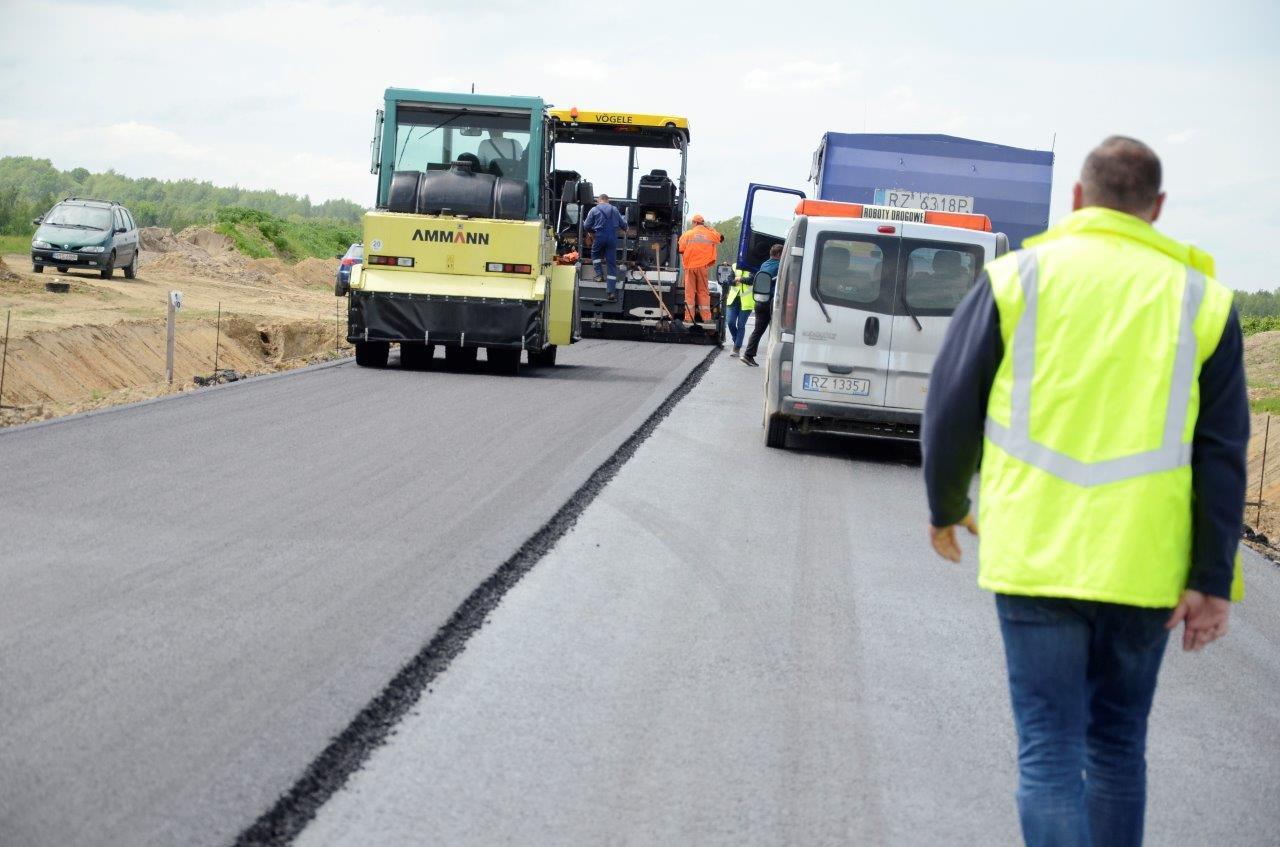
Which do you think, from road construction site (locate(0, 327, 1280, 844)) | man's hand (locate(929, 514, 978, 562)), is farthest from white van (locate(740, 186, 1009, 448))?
man's hand (locate(929, 514, 978, 562))

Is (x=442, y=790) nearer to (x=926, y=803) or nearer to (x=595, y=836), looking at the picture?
(x=595, y=836)

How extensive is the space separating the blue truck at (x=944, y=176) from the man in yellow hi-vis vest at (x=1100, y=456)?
60.9 ft

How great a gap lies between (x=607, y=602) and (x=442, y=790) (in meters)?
2.63

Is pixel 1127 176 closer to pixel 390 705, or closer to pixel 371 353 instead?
pixel 390 705

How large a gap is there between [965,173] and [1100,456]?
19.2 metres

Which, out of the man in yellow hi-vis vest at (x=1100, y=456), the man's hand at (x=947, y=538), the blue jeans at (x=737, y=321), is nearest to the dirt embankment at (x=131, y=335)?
the blue jeans at (x=737, y=321)

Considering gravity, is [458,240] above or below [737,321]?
above

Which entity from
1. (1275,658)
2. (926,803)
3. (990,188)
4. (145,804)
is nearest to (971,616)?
(1275,658)

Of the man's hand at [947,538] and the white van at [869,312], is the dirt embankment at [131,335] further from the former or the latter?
the man's hand at [947,538]

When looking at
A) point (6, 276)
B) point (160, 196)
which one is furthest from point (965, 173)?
point (160, 196)

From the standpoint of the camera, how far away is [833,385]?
12828mm

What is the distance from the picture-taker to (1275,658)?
7176mm

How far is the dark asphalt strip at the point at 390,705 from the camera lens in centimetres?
416

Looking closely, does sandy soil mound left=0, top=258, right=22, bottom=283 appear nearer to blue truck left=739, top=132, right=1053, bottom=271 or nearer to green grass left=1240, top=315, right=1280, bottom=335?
blue truck left=739, top=132, right=1053, bottom=271
